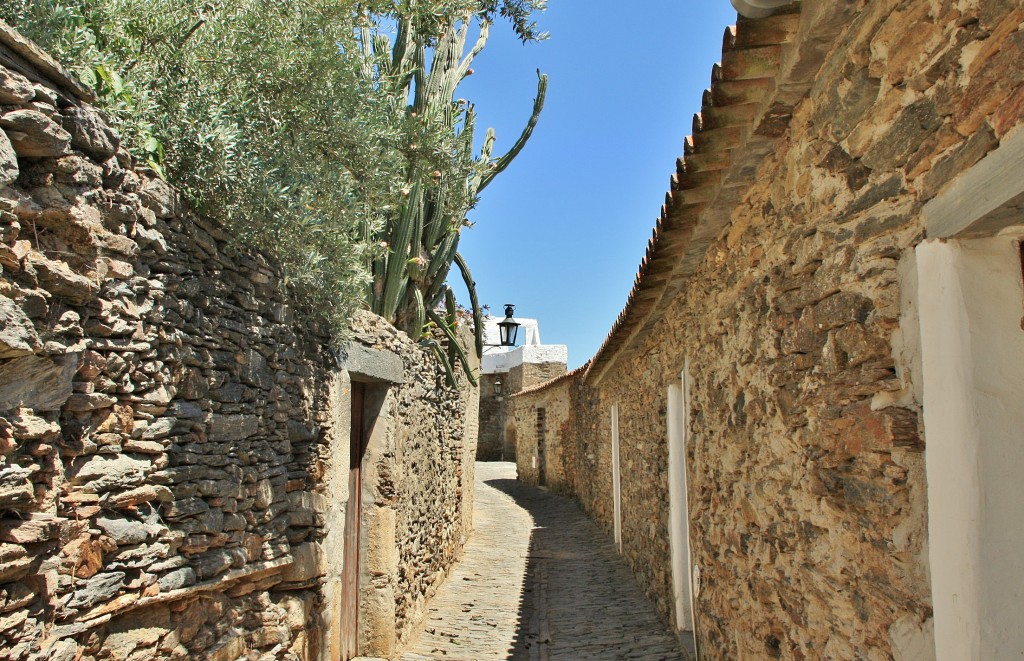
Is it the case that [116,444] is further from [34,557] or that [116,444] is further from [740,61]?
[740,61]

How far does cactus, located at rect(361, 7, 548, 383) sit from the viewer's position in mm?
5980

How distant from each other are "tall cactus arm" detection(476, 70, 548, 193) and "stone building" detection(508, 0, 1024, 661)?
13.0 feet

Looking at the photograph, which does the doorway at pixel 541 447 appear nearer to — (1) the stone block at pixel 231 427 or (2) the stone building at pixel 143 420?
(2) the stone building at pixel 143 420

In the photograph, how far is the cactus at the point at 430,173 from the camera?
235 inches

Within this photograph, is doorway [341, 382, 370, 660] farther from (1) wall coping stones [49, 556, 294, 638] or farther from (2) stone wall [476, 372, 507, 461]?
(2) stone wall [476, 372, 507, 461]

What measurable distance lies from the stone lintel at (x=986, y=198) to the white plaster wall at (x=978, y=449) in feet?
Result: 0.20

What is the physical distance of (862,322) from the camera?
2084 mm

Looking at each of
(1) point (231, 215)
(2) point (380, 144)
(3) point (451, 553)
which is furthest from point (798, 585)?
(3) point (451, 553)

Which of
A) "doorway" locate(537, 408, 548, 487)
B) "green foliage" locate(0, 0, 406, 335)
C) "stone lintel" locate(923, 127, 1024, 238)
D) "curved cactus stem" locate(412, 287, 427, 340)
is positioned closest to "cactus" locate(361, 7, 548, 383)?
"curved cactus stem" locate(412, 287, 427, 340)

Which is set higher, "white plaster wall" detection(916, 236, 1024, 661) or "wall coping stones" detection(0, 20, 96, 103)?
"wall coping stones" detection(0, 20, 96, 103)

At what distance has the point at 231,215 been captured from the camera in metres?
3.38

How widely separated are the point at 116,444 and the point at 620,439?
6887 millimetres

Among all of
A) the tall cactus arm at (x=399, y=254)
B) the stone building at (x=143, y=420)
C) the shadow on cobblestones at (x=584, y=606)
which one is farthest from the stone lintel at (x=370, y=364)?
the shadow on cobblestones at (x=584, y=606)

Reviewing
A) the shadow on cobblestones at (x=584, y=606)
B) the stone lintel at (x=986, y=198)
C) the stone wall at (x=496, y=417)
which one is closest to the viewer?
the stone lintel at (x=986, y=198)
